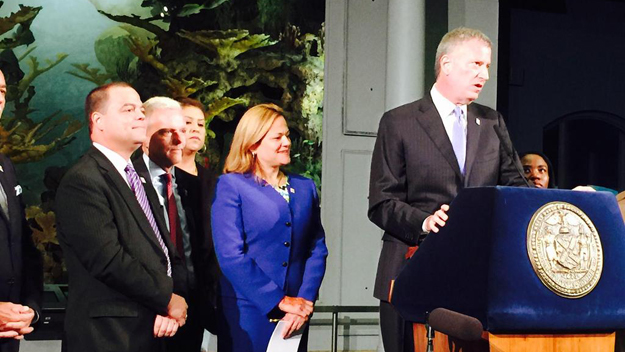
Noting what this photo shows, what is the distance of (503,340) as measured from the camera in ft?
5.90

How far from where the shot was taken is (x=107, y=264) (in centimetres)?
271

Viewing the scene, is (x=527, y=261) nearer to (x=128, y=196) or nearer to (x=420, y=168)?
(x=420, y=168)

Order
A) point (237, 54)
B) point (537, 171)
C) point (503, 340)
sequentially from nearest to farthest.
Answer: point (503, 340) < point (537, 171) < point (237, 54)

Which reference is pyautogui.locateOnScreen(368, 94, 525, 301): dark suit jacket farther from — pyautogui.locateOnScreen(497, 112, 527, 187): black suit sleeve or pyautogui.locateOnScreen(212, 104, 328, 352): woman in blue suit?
pyautogui.locateOnScreen(212, 104, 328, 352): woman in blue suit

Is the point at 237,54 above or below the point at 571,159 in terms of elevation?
above

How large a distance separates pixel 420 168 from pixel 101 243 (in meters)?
1.05

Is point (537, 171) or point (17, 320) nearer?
point (17, 320)

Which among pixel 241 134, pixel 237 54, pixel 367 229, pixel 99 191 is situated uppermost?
pixel 237 54

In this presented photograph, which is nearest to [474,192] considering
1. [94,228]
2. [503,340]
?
[503,340]

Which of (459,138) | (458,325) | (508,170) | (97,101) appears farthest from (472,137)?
(97,101)

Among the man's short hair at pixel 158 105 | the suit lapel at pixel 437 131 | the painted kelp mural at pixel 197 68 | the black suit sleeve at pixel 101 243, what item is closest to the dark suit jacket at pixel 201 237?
the man's short hair at pixel 158 105

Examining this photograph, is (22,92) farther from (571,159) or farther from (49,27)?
(571,159)

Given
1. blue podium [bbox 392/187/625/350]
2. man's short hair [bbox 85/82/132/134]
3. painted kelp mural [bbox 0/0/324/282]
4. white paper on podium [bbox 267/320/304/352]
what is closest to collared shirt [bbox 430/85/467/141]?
blue podium [bbox 392/187/625/350]

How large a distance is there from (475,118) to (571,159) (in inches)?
285
